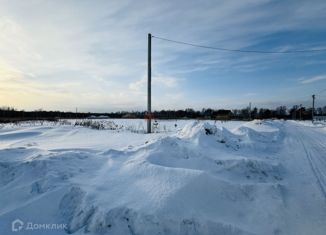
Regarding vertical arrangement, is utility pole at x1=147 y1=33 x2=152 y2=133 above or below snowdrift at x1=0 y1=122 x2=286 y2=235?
above

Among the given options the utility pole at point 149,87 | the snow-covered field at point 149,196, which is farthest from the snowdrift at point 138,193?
the utility pole at point 149,87

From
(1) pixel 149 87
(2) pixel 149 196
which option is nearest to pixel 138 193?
(2) pixel 149 196

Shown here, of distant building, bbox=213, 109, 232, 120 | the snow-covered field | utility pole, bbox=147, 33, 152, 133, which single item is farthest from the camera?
distant building, bbox=213, 109, 232, 120

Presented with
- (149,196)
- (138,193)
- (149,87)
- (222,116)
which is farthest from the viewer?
(222,116)

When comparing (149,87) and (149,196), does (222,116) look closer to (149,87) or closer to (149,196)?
(149,87)

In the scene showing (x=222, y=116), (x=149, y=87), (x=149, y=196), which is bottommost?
(x=149, y=196)

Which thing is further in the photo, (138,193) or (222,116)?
(222,116)

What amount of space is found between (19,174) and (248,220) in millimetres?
4696

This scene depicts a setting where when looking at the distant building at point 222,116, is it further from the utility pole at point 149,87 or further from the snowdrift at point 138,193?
the snowdrift at point 138,193

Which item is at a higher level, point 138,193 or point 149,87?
point 149,87

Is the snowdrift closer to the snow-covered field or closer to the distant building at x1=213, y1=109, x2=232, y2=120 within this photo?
the snow-covered field

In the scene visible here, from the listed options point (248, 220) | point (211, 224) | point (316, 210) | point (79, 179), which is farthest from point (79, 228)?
point (316, 210)

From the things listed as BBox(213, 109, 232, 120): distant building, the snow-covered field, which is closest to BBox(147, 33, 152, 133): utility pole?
the snow-covered field

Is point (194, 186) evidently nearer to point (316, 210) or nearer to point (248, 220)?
point (248, 220)
